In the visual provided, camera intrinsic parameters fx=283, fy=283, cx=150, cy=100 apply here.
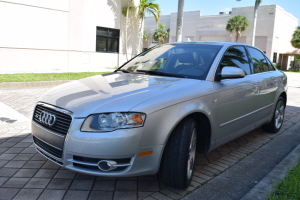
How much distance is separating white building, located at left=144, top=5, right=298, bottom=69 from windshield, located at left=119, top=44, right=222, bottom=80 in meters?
34.0

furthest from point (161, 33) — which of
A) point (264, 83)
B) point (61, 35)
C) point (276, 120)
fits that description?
point (264, 83)

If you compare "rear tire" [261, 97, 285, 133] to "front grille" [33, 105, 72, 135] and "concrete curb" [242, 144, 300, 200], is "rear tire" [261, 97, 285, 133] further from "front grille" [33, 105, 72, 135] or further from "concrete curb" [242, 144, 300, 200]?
"front grille" [33, 105, 72, 135]

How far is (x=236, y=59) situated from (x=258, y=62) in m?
0.82

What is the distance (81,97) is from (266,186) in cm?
214

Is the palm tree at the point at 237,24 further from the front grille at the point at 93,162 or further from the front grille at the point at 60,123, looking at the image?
the front grille at the point at 93,162

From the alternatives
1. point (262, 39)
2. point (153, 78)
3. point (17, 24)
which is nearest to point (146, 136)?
point (153, 78)

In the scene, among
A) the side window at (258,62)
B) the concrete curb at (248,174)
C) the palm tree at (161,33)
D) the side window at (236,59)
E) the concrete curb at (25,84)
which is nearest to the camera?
the concrete curb at (248,174)

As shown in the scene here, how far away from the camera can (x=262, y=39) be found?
128ft

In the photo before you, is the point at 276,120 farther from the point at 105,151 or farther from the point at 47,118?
the point at 47,118

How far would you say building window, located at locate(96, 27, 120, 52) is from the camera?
59.9ft

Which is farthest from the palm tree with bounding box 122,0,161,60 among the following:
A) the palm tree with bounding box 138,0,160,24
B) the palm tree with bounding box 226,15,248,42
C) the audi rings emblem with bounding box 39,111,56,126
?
the palm tree with bounding box 226,15,248,42

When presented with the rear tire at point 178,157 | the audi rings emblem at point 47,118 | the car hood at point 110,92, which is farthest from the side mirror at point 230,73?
the audi rings emblem at point 47,118

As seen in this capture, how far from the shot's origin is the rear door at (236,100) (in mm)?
3396

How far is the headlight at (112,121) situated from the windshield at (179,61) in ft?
3.95
